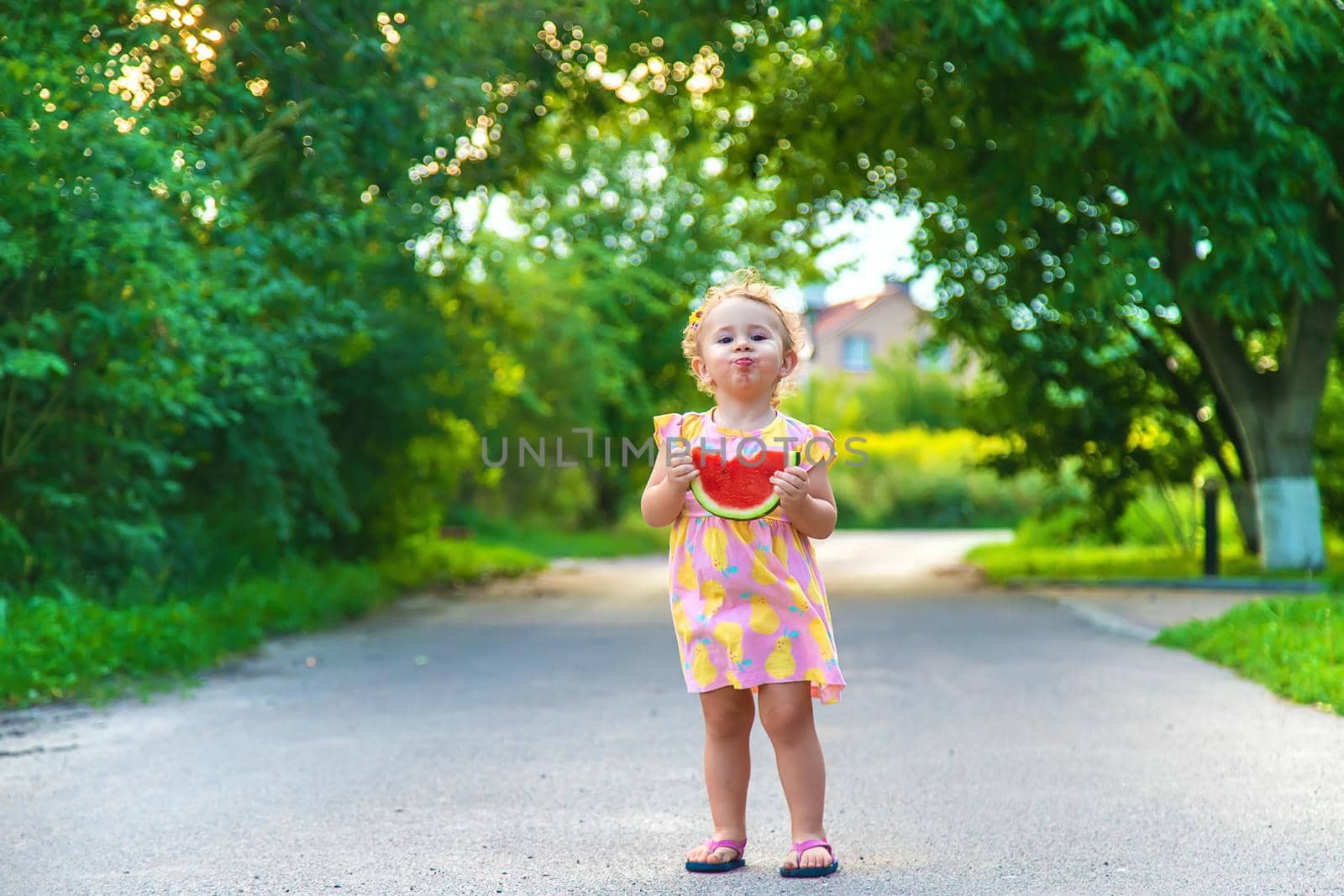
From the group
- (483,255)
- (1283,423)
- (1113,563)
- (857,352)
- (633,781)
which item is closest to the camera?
(633,781)

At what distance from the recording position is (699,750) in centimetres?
639

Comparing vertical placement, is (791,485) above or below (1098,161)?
below

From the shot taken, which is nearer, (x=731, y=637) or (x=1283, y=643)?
(x=731, y=637)

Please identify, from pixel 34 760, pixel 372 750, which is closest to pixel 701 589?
pixel 372 750

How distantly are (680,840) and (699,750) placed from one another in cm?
166

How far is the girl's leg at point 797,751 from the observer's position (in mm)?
4273

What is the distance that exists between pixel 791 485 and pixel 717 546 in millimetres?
303

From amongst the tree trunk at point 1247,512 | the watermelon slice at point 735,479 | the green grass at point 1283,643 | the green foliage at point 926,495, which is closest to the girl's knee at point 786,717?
the watermelon slice at point 735,479

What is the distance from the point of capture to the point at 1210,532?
15.3 m

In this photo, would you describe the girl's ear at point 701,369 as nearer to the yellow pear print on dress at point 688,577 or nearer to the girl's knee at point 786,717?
the yellow pear print on dress at point 688,577

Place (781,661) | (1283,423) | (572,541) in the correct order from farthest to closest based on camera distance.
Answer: (572,541), (1283,423), (781,661)

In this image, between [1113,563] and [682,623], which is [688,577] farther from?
[1113,563]

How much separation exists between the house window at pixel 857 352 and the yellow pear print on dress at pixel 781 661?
68332mm

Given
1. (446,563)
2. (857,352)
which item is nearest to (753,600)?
(446,563)
